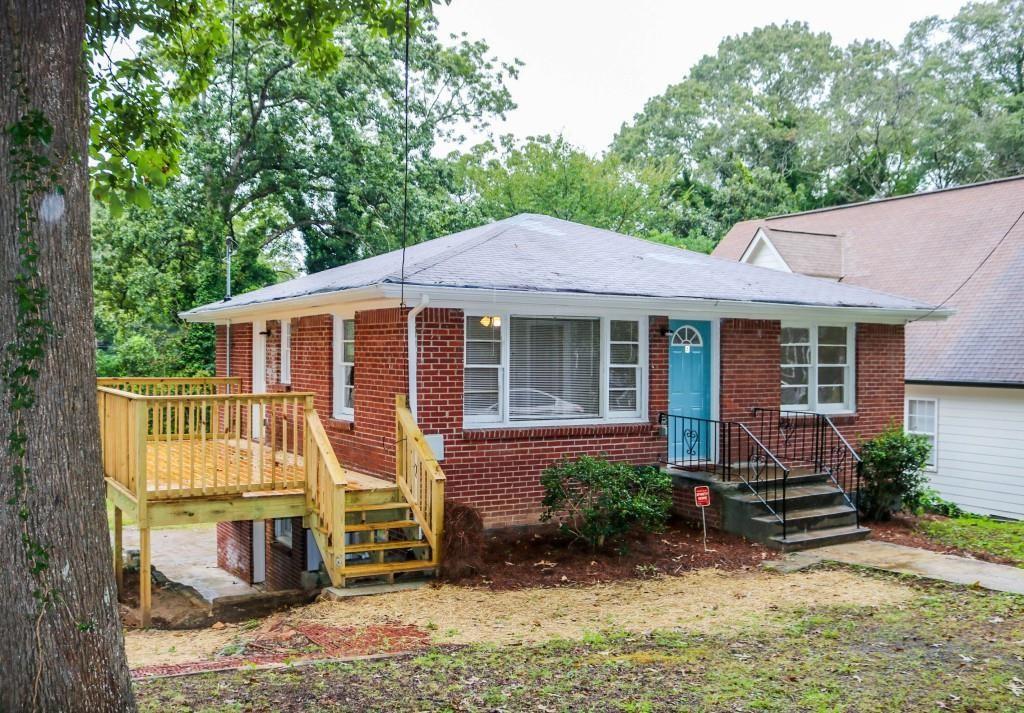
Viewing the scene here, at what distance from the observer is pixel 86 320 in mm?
5129

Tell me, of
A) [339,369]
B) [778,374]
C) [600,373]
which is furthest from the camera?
[778,374]

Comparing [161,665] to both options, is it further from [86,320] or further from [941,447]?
[941,447]

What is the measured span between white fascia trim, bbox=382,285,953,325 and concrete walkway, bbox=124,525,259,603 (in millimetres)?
6057

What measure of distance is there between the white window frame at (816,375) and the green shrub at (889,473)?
44.6 inches

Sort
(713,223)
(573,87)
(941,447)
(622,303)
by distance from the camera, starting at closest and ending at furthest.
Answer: (622,303), (941,447), (713,223), (573,87)

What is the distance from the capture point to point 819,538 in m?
11.5

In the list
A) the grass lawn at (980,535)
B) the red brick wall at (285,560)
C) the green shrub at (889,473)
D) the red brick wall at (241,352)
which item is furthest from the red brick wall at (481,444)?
the red brick wall at (241,352)

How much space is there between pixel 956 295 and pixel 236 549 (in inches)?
607

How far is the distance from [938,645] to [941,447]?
11538mm

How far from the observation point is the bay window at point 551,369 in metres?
11.6

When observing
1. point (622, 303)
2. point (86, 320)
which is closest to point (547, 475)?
point (622, 303)

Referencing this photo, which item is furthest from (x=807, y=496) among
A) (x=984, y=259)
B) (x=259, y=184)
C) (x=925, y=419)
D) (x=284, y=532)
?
(x=259, y=184)

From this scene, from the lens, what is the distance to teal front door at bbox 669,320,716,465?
42.9ft

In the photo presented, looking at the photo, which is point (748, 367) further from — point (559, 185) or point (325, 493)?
point (559, 185)
